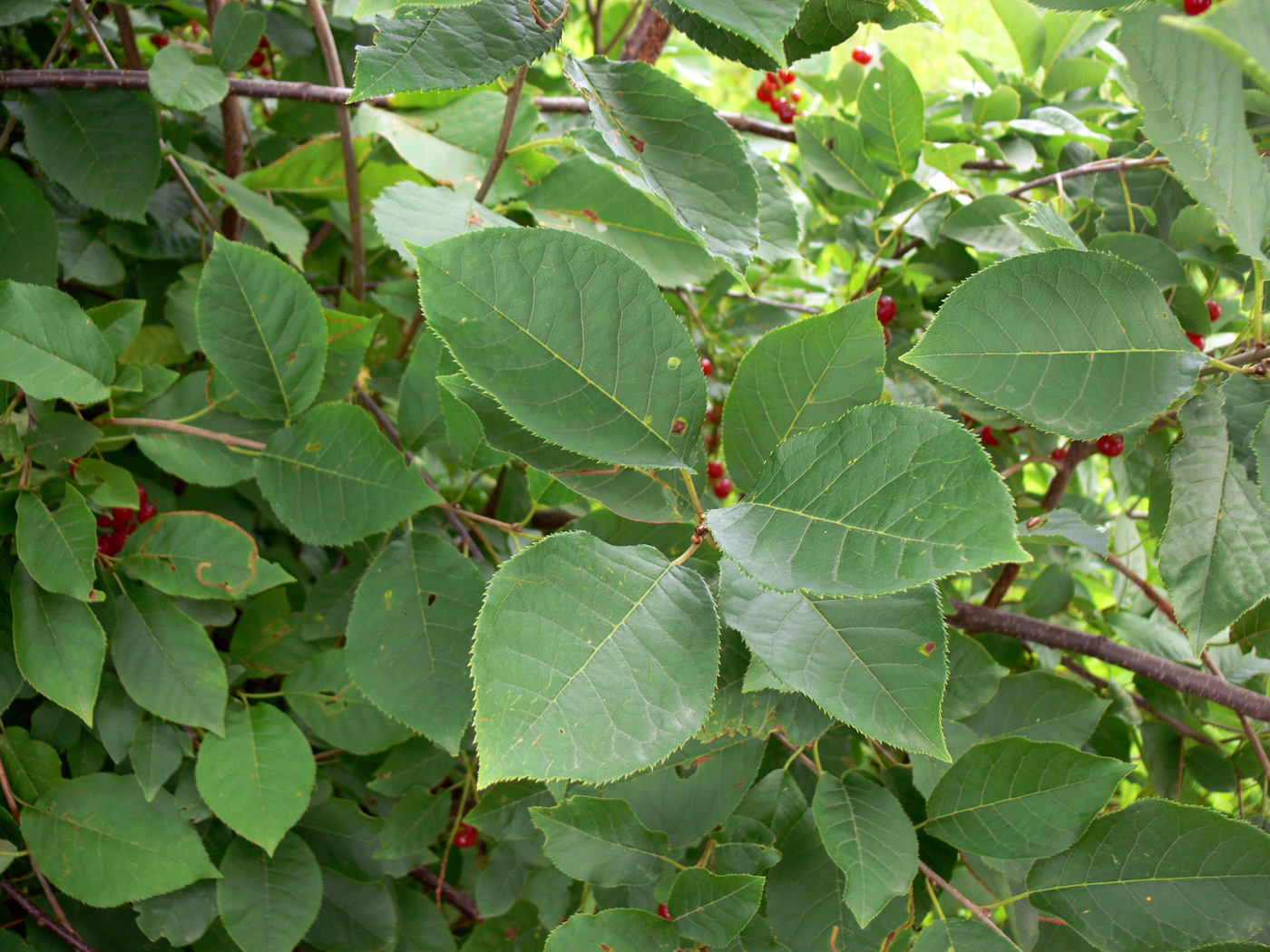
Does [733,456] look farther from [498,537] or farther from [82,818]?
[82,818]

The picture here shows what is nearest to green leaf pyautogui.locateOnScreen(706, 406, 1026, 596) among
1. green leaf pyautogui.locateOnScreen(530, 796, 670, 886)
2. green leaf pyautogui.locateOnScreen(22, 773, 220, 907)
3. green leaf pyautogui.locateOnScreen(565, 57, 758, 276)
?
green leaf pyautogui.locateOnScreen(565, 57, 758, 276)

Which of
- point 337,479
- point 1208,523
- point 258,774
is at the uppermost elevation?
point 1208,523

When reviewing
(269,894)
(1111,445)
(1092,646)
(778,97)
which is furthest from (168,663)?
(778,97)

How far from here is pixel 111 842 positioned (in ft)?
2.42

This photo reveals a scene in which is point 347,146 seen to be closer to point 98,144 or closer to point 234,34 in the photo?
point 234,34

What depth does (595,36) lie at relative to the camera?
1.23 metres

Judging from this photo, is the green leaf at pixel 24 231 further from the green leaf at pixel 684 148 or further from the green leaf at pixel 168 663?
the green leaf at pixel 684 148

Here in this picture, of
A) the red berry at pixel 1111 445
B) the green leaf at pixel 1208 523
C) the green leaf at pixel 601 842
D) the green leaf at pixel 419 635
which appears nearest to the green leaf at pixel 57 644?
the green leaf at pixel 419 635

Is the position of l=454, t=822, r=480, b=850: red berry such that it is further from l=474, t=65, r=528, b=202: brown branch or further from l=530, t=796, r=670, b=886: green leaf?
l=474, t=65, r=528, b=202: brown branch

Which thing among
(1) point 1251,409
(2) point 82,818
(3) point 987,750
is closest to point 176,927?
(2) point 82,818

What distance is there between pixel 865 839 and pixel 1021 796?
0.41 feet

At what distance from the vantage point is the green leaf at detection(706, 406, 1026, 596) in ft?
1.18

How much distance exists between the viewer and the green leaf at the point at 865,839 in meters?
0.52

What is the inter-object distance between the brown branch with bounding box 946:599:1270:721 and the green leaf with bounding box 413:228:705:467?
1.28 feet
